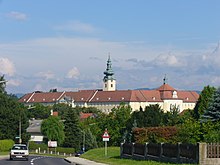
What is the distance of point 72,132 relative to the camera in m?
124

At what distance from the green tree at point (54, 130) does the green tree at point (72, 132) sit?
5.63 ft

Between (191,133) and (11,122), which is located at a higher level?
(11,122)

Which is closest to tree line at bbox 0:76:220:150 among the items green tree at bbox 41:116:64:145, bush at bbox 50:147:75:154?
green tree at bbox 41:116:64:145

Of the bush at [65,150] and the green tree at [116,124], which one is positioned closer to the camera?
the bush at [65,150]

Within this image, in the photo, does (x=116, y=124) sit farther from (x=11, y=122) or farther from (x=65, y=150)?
(x=11, y=122)

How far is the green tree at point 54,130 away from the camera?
12212 cm

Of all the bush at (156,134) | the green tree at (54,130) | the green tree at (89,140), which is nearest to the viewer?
the bush at (156,134)

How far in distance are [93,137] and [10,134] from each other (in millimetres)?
21823

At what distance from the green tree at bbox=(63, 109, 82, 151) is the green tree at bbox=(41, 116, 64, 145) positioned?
1716 mm

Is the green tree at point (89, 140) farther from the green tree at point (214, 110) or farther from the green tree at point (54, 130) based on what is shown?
the green tree at point (214, 110)

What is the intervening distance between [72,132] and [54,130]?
3.58m

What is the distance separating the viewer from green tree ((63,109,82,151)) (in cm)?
12338

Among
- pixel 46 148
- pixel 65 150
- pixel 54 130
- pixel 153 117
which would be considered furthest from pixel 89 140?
pixel 153 117

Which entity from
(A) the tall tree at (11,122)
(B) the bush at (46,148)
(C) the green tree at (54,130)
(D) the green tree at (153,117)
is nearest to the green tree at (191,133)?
(D) the green tree at (153,117)
